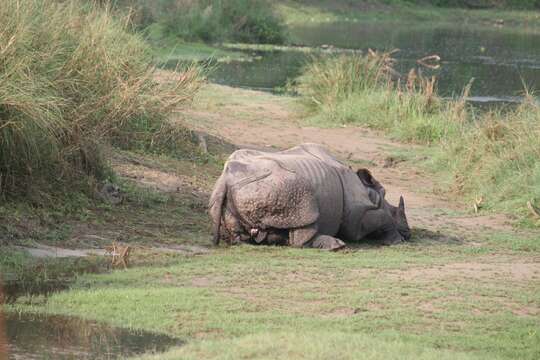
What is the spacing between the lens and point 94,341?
6.28 metres

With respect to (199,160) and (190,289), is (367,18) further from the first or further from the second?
(190,289)

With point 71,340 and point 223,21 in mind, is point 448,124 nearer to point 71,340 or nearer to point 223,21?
point 71,340

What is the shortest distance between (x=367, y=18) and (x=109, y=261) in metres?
43.0

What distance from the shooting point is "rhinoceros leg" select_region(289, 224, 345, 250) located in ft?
30.6

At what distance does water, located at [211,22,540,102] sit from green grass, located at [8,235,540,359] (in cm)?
1261

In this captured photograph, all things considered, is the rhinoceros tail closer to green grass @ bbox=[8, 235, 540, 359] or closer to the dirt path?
green grass @ bbox=[8, 235, 540, 359]

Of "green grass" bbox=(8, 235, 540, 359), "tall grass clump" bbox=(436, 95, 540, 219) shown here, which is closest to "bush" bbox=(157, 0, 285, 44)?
"tall grass clump" bbox=(436, 95, 540, 219)

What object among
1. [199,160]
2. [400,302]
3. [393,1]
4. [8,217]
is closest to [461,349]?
[400,302]

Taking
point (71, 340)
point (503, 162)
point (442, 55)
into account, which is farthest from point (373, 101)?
point (442, 55)

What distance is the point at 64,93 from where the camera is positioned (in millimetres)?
10078

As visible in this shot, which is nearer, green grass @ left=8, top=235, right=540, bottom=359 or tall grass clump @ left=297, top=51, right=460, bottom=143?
green grass @ left=8, top=235, right=540, bottom=359

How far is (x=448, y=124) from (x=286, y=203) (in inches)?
327

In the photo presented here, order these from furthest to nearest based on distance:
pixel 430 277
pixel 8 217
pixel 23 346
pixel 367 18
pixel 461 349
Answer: pixel 367 18, pixel 8 217, pixel 430 277, pixel 461 349, pixel 23 346

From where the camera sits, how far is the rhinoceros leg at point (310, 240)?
30.6 ft
